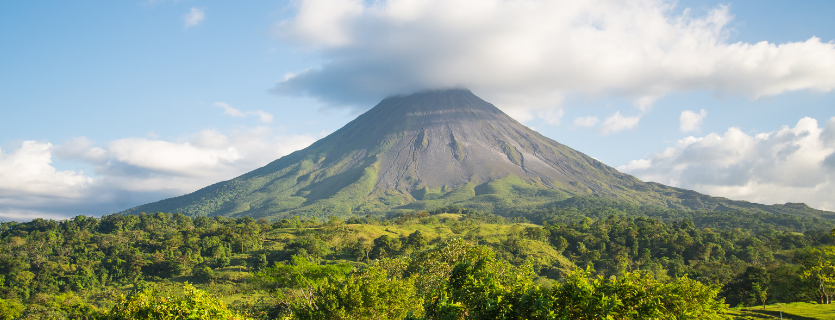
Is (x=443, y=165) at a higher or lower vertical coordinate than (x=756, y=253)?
higher

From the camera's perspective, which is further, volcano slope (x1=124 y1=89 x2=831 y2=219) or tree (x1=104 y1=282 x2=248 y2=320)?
volcano slope (x1=124 y1=89 x2=831 y2=219)

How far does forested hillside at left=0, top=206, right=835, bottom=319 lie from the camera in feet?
31.6

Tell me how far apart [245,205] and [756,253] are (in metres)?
156

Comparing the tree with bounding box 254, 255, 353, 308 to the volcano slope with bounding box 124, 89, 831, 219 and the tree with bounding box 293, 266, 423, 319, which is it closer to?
the tree with bounding box 293, 266, 423, 319

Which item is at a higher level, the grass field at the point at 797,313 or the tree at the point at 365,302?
the tree at the point at 365,302

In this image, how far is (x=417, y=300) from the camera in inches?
685

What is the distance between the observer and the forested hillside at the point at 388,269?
9.64 m

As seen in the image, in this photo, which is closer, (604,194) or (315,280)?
(315,280)

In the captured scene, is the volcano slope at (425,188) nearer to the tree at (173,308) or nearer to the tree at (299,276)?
the tree at (299,276)

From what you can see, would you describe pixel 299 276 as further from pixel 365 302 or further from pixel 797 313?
pixel 797 313

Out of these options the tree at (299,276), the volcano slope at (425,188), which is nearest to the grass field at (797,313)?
the tree at (299,276)

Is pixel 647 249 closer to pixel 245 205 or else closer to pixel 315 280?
pixel 315 280

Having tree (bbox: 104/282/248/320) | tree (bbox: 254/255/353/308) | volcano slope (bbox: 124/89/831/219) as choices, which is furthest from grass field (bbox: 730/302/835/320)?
volcano slope (bbox: 124/89/831/219)

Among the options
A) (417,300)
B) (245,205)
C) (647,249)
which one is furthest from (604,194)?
(417,300)
